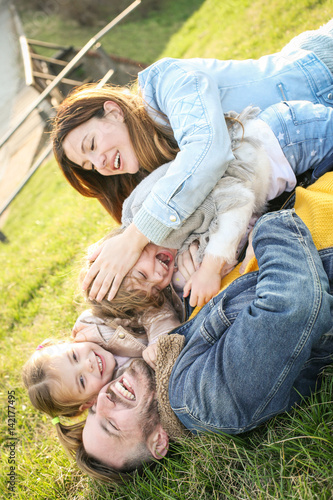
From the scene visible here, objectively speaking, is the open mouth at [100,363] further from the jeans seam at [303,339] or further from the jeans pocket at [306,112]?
the jeans pocket at [306,112]

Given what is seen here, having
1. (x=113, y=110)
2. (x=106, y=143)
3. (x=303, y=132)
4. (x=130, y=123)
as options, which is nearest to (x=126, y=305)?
(x=106, y=143)

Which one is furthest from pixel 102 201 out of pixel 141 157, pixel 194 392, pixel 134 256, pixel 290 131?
pixel 194 392

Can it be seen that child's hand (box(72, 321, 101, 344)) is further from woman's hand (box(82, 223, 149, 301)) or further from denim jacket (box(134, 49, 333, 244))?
denim jacket (box(134, 49, 333, 244))

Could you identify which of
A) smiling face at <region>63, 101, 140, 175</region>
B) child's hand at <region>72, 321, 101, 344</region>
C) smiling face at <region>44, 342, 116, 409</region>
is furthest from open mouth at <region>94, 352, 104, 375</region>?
smiling face at <region>63, 101, 140, 175</region>

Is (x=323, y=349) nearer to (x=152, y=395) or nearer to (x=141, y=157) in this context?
(x=152, y=395)

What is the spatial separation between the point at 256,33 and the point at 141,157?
4193mm

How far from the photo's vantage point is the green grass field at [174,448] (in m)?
1.60

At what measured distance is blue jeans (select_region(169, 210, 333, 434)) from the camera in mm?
1616

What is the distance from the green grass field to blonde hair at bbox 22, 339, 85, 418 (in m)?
0.30

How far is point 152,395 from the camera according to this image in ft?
6.82

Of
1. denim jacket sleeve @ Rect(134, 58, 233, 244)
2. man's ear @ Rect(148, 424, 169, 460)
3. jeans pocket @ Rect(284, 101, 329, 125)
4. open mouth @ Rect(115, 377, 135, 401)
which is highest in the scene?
denim jacket sleeve @ Rect(134, 58, 233, 244)

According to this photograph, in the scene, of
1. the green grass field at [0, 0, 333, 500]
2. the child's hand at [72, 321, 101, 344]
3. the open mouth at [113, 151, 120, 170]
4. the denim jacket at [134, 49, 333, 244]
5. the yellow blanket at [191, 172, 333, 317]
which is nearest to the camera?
the green grass field at [0, 0, 333, 500]

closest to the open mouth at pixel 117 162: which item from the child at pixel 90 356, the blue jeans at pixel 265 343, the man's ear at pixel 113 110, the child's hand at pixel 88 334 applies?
the man's ear at pixel 113 110

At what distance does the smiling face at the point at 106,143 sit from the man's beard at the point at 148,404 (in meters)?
1.20
